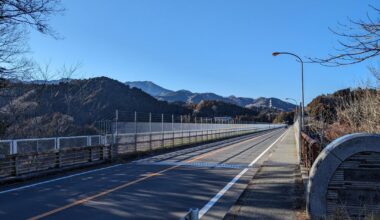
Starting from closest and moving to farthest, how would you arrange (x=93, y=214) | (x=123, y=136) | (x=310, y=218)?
1. (x=310, y=218)
2. (x=93, y=214)
3. (x=123, y=136)

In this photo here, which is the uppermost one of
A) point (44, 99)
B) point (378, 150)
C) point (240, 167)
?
point (44, 99)

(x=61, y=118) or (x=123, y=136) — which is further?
(x=61, y=118)

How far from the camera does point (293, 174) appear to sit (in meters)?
17.5

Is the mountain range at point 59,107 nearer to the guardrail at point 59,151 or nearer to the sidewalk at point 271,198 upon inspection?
the guardrail at point 59,151

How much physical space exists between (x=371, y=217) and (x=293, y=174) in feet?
31.6

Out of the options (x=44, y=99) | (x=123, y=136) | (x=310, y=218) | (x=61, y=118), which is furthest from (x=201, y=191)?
(x=44, y=99)

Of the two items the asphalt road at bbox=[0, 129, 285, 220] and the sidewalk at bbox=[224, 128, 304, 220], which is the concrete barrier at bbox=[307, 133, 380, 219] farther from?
the asphalt road at bbox=[0, 129, 285, 220]

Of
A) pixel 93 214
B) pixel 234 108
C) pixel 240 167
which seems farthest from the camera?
pixel 234 108

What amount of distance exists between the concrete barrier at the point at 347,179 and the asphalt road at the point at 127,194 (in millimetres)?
2477

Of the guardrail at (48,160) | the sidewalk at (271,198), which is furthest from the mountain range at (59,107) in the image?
the sidewalk at (271,198)

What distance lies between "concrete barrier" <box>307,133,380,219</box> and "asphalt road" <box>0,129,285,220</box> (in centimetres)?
248

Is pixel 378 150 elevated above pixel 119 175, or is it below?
above

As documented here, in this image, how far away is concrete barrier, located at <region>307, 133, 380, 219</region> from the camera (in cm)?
844

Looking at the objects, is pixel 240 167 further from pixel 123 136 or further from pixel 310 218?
pixel 310 218
